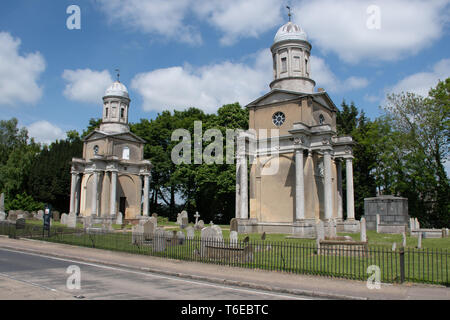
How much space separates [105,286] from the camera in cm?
952

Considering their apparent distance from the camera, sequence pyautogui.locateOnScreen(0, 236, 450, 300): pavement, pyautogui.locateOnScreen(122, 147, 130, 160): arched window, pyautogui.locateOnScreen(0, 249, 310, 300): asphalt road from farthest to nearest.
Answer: pyautogui.locateOnScreen(122, 147, 130, 160): arched window < pyautogui.locateOnScreen(0, 236, 450, 300): pavement < pyautogui.locateOnScreen(0, 249, 310, 300): asphalt road

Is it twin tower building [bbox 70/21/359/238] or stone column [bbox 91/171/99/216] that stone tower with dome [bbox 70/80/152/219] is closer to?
stone column [bbox 91/171/99/216]

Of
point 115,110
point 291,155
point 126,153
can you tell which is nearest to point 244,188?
point 291,155

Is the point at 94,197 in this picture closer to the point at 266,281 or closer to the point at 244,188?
the point at 244,188

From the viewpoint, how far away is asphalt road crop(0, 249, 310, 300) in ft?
27.1

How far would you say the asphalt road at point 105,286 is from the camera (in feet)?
27.1

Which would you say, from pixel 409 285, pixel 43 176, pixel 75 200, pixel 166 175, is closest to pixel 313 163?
pixel 409 285

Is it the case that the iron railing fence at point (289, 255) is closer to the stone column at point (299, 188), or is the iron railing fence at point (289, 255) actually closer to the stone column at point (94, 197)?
the stone column at point (299, 188)

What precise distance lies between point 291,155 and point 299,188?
383cm

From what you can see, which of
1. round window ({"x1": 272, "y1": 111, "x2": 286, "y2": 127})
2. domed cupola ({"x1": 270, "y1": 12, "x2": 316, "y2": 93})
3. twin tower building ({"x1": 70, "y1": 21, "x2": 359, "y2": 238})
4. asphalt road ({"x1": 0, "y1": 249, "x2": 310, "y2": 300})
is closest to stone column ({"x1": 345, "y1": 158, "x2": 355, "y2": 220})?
twin tower building ({"x1": 70, "y1": 21, "x2": 359, "y2": 238})

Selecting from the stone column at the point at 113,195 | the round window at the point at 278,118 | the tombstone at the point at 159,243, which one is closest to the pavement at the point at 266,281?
the tombstone at the point at 159,243

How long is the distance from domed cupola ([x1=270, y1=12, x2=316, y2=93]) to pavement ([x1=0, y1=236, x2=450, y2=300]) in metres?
22.7

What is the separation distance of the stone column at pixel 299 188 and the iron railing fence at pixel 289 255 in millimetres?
8924
